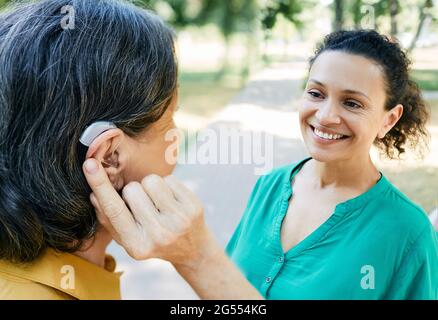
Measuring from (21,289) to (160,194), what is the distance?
0.24m

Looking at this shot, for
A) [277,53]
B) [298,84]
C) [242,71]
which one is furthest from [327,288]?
[242,71]

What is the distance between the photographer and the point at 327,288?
841 millimetres

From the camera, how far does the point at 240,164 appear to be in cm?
119

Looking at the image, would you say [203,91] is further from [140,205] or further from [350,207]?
[140,205]

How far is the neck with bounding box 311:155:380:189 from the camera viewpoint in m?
0.92

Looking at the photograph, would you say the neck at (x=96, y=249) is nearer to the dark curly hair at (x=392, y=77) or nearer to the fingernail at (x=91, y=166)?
the fingernail at (x=91, y=166)

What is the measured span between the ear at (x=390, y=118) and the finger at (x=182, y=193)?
0.48 meters

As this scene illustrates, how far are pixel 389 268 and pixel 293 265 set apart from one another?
6.6 inches

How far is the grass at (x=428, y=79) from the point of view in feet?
3.86

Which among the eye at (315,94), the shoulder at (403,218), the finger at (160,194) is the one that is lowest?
the shoulder at (403,218)

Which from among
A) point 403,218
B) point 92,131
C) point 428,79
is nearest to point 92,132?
point 92,131

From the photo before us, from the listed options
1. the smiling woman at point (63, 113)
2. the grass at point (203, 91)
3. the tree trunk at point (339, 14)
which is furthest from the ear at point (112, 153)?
the grass at point (203, 91)

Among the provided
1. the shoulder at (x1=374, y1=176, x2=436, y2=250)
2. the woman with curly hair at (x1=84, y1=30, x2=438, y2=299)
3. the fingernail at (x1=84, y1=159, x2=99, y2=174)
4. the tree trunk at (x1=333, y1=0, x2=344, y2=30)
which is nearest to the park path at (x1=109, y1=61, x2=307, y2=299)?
the tree trunk at (x1=333, y1=0, x2=344, y2=30)

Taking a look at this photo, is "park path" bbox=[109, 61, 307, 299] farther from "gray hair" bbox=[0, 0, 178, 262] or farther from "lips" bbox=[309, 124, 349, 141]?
"gray hair" bbox=[0, 0, 178, 262]
